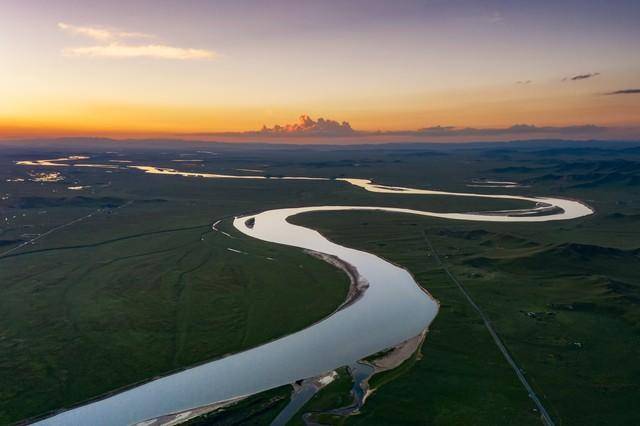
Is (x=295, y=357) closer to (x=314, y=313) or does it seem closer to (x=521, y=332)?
(x=314, y=313)

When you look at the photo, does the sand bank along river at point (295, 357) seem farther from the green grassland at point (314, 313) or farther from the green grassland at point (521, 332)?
the green grassland at point (521, 332)

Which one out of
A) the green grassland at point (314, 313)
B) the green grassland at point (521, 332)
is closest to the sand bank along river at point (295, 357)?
the green grassland at point (314, 313)

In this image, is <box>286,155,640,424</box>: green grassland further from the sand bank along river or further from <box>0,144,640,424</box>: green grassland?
the sand bank along river

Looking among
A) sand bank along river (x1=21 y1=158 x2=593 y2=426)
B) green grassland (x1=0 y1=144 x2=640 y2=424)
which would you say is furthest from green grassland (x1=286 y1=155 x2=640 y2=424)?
sand bank along river (x1=21 y1=158 x2=593 y2=426)

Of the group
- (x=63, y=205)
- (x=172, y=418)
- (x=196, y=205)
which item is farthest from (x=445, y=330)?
(x=63, y=205)

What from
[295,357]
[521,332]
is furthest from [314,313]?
[521,332]

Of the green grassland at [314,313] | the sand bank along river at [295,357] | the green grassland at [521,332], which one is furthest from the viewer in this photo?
the green grassland at [314,313]

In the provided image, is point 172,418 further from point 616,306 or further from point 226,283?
point 616,306

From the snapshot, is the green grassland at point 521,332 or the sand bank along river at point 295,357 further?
the sand bank along river at point 295,357

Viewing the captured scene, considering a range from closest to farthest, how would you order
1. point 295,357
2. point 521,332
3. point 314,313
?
1. point 295,357
2. point 521,332
3. point 314,313

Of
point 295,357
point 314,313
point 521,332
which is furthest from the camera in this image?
point 314,313

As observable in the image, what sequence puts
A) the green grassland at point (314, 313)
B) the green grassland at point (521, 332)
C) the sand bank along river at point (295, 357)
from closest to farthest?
1. the green grassland at point (521, 332)
2. the sand bank along river at point (295, 357)
3. the green grassland at point (314, 313)
